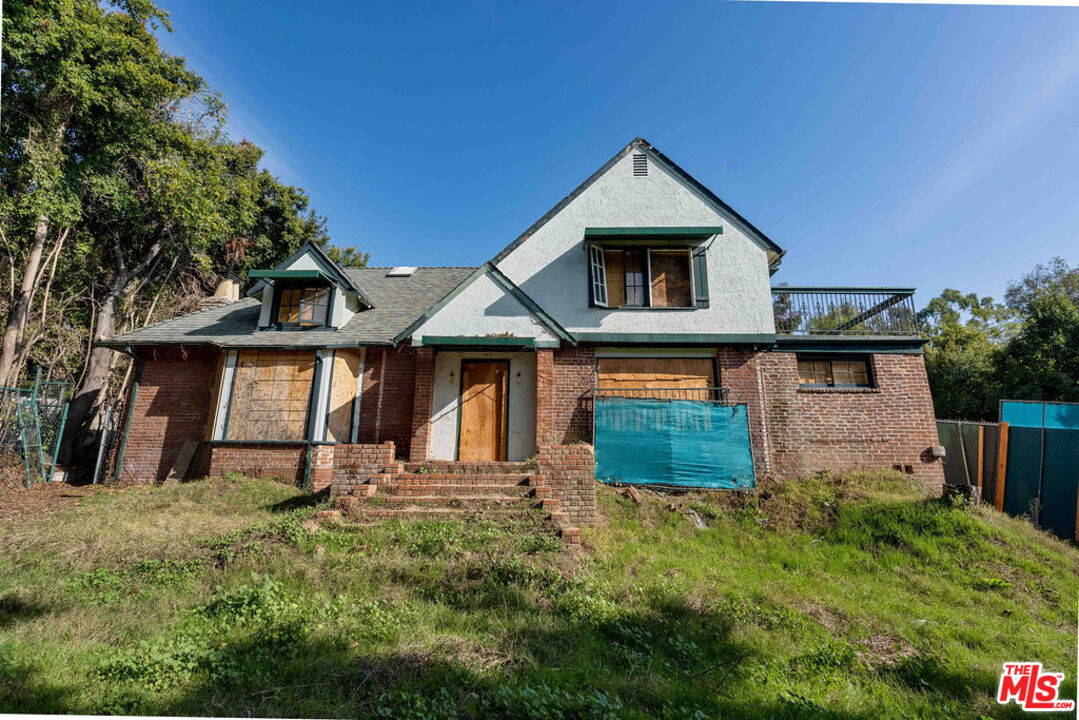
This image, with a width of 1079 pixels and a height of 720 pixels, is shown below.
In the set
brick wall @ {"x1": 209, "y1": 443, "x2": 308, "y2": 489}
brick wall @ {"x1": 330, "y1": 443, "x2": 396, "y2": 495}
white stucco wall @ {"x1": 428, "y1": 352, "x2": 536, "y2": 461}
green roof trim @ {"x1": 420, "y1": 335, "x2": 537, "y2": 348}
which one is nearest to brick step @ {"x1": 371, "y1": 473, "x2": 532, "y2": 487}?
brick wall @ {"x1": 330, "y1": 443, "x2": 396, "y2": 495}

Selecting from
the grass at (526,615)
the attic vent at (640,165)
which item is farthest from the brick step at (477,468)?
the attic vent at (640,165)

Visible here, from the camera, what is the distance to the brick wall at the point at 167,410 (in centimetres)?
1052

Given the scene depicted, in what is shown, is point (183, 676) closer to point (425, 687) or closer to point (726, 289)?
point (425, 687)

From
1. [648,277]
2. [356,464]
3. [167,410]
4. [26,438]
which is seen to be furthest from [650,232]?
[26,438]

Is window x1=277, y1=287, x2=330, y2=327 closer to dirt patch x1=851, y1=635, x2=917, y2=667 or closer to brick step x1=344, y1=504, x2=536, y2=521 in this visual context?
brick step x1=344, y1=504, x2=536, y2=521

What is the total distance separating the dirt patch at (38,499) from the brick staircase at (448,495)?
583cm

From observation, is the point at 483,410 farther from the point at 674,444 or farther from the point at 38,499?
the point at 38,499

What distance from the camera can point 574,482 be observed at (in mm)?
7027

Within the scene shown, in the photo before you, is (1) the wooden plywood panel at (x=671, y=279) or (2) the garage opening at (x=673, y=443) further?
(1) the wooden plywood panel at (x=671, y=279)

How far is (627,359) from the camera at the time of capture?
33.8 ft

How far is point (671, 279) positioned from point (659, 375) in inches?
97.0

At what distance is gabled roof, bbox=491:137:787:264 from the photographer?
10.9 metres

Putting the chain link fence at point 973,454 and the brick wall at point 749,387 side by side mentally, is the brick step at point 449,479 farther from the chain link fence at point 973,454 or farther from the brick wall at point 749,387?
the chain link fence at point 973,454

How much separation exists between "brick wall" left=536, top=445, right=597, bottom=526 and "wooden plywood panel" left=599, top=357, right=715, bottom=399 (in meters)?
3.17
